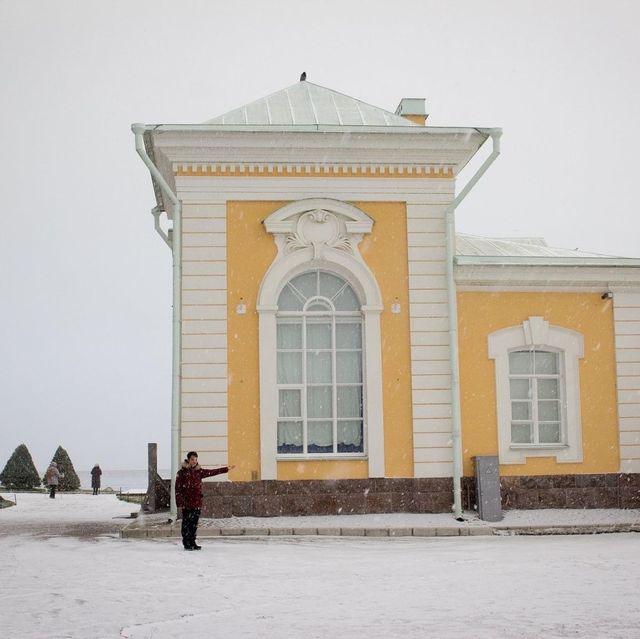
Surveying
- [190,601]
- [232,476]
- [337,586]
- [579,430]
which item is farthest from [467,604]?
[579,430]

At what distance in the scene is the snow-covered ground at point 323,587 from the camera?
6.95m

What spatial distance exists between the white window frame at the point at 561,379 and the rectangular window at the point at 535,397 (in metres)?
0.09

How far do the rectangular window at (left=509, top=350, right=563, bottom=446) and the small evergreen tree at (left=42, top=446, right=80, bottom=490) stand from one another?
20359 mm

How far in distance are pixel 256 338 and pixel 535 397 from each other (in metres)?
4.42

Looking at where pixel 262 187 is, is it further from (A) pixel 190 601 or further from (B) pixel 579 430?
(A) pixel 190 601

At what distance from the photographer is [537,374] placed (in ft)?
51.0

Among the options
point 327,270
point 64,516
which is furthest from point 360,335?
point 64,516

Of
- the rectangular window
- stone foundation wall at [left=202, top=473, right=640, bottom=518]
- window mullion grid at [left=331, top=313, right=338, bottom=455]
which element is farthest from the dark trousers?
the rectangular window

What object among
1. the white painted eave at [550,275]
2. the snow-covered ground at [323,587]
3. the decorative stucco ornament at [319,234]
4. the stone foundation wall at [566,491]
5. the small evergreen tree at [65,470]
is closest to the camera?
the snow-covered ground at [323,587]

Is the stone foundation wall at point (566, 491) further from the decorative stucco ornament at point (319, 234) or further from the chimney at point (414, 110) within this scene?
the chimney at point (414, 110)

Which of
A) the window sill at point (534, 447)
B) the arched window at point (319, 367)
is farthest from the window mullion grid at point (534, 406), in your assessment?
the arched window at point (319, 367)

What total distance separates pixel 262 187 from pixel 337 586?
745 centimetres

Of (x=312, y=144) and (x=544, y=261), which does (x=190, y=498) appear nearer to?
(x=312, y=144)

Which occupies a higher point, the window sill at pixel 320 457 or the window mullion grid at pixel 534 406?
the window mullion grid at pixel 534 406
